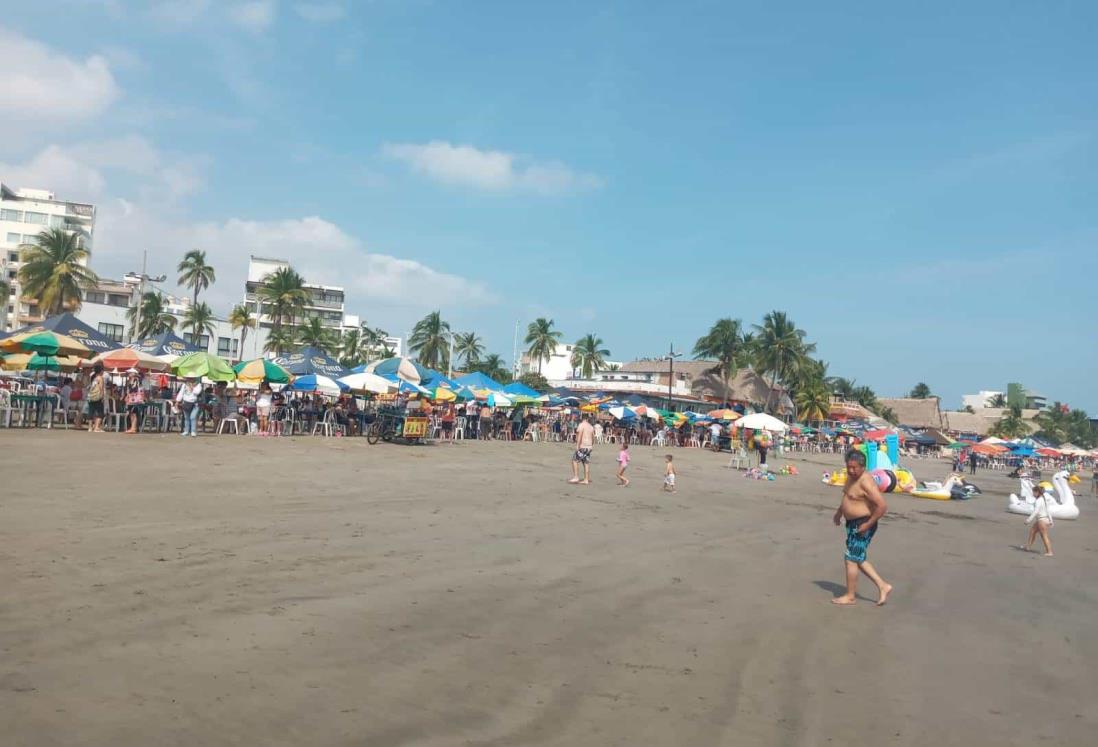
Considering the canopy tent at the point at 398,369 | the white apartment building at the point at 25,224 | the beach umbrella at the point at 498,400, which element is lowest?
the beach umbrella at the point at 498,400

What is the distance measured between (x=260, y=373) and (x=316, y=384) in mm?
2334

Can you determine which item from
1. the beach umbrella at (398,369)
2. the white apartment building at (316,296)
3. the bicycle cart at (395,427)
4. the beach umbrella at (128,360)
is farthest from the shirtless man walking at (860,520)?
the white apartment building at (316,296)

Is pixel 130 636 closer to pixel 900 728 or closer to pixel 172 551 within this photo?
pixel 172 551

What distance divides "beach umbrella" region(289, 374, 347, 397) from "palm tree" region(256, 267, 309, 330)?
124 ft

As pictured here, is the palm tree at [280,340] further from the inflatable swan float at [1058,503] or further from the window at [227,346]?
the inflatable swan float at [1058,503]

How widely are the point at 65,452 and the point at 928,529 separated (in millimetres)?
16226

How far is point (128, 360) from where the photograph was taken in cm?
2127

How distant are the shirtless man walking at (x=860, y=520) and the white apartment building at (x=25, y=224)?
79252mm

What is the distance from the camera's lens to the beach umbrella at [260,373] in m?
22.4

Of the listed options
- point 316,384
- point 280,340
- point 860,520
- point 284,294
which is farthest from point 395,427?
point 280,340

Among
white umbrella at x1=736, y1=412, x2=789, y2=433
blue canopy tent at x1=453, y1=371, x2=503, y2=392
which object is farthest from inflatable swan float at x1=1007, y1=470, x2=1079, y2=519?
blue canopy tent at x1=453, y1=371, x2=503, y2=392

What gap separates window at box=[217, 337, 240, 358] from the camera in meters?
81.0

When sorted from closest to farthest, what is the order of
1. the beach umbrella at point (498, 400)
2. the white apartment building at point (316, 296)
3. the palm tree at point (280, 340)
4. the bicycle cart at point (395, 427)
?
the bicycle cart at point (395, 427)
the beach umbrella at point (498, 400)
the palm tree at point (280, 340)
the white apartment building at point (316, 296)

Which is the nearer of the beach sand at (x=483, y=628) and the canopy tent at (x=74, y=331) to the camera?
the beach sand at (x=483, y=628)
